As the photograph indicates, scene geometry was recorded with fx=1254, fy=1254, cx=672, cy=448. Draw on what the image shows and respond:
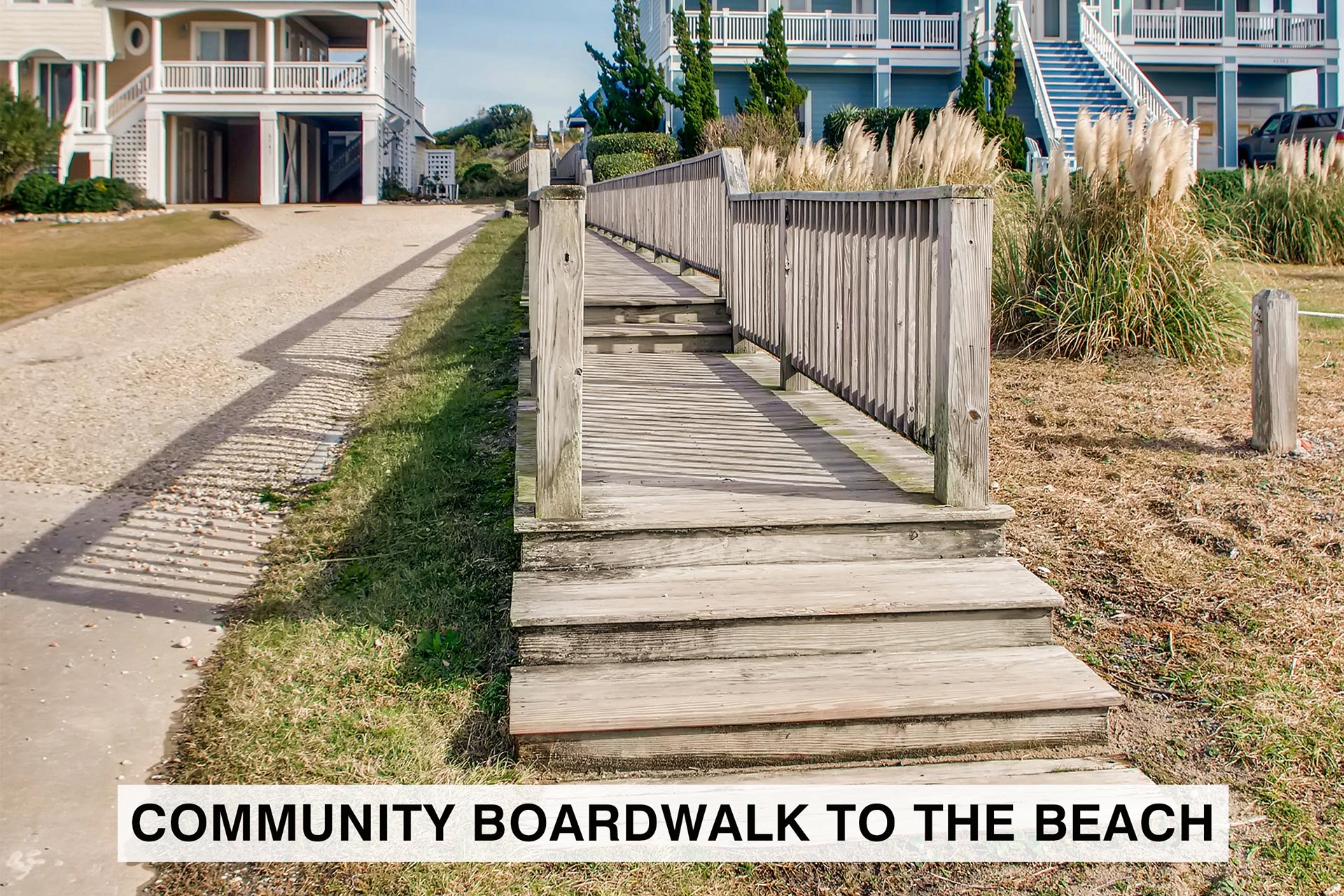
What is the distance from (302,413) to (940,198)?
17.6 feet

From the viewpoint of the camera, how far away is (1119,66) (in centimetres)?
2838

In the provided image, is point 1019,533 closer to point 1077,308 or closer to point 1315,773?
point 1315,773

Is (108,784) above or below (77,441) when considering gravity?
below

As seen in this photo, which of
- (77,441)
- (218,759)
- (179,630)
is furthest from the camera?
(77,441)

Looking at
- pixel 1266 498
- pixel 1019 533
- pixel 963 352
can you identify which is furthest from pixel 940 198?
pixel 1266 498

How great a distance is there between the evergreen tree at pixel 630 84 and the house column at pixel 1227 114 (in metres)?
13.7

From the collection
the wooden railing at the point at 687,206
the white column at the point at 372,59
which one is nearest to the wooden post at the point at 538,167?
the wooden railing at the point at 687,206

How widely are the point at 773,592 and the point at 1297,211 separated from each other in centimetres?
1072

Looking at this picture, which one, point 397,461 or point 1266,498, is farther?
point 397,461

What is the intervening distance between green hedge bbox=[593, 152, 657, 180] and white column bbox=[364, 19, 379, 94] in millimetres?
10838

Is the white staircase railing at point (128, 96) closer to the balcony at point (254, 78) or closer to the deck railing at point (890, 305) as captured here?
the balcony at point (254, 78)

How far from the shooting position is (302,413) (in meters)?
8.28

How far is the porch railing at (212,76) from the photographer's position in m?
33.8

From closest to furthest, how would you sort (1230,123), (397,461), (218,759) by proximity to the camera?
(218,759), (397,461), (1230,123)
